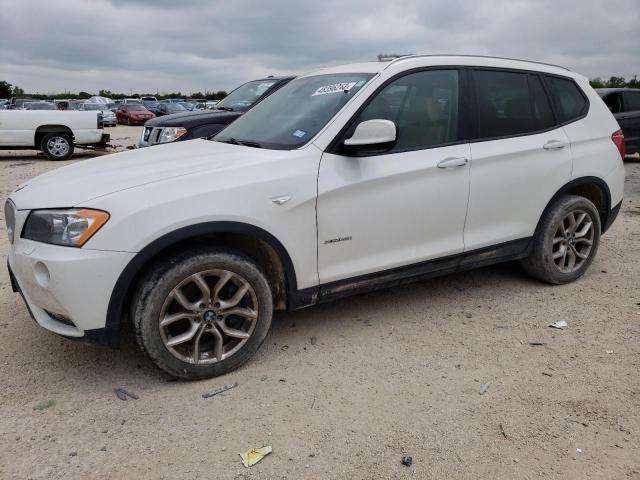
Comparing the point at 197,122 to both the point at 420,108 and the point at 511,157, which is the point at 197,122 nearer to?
the point at 420,108

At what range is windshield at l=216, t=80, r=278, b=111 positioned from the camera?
27.5ft

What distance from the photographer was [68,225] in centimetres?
268

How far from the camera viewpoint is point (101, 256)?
104 inches

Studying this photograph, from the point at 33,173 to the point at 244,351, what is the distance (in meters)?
9.95

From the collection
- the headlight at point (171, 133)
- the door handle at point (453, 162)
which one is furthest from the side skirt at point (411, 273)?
the headlight at point (171, 133)

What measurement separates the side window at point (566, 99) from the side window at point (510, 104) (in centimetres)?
12

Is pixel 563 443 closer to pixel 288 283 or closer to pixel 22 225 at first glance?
pixel 288 283

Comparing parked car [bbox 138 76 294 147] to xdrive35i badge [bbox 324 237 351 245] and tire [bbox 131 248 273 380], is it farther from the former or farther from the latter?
tire [bbox 131 248 273 380]

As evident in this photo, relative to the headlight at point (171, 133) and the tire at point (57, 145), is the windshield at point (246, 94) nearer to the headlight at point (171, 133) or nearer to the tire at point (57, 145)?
the headlight at point (171, 133)

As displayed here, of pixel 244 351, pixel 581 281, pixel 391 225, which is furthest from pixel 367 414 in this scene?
pixel 581 281

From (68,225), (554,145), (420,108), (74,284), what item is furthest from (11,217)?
(554,145)

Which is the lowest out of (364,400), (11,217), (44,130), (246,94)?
(364,400)

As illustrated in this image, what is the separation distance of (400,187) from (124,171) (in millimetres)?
1676

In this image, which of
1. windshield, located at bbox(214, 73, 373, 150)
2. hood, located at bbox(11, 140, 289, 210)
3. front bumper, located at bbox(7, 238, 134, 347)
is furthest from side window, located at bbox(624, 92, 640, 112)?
front bumper, located at bbox(7, 238, 134, 347)
